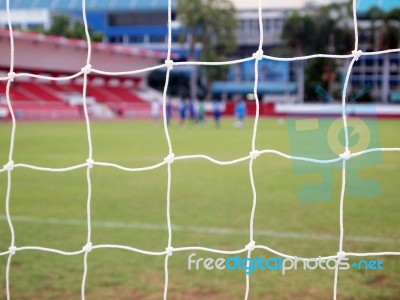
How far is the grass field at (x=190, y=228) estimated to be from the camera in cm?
296

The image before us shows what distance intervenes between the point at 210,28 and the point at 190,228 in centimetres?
3681

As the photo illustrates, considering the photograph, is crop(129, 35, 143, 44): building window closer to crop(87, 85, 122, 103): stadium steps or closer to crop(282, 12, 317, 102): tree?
crop(87, 85, 122, 103): stadium steps

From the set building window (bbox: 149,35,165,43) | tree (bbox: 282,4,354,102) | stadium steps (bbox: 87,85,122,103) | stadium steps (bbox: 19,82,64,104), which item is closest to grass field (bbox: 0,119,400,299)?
stadium steps (bbox: 19,82,64,104)

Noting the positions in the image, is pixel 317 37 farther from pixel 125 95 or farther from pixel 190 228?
pixel 190 228

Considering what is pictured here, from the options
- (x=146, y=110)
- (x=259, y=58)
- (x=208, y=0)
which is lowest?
(x=146, y=110)

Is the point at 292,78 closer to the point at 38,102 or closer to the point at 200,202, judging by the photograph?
the point at 38,102

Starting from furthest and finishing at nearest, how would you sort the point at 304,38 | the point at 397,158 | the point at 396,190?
the point at 304,38
the point at 397,158
the point at 396,190

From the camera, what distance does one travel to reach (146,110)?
98.7 feet

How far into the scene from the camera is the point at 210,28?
39.9 metres

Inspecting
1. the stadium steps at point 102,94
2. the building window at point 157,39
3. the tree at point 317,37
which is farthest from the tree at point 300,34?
the stadium steps at point 102,94

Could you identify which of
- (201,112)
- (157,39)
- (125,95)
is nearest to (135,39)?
(157,39)

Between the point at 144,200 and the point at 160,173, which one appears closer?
the point at 144,200

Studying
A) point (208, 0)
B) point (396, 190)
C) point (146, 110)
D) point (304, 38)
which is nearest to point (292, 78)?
point (304, 38)

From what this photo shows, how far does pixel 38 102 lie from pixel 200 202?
21.2 metres
